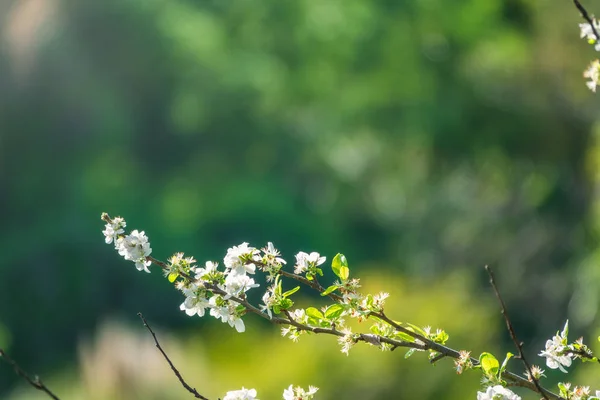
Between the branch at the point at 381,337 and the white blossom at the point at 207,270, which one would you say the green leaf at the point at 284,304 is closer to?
the branch at the point at 381,337

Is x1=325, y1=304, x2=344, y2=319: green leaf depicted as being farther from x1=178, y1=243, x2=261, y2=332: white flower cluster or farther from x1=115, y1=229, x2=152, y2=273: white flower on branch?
x1=115, y1=229, x2=152, y2=273: white flower on branch

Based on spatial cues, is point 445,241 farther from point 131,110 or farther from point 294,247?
point 131,110

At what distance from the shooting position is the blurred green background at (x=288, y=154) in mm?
12242

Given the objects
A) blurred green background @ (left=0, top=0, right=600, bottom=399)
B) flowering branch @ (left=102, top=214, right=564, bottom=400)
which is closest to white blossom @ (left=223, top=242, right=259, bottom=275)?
flowering branch @ (left=102, top=214, right=564, bottom=400)

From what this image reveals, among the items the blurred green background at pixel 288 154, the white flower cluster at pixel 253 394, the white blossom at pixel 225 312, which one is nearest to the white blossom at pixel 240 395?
the white flower cluster at pixel 253 394

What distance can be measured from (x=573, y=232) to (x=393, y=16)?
222 inches

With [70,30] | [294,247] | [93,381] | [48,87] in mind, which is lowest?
[93,381]

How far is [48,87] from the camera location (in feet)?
60.0

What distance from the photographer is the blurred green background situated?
482 inches

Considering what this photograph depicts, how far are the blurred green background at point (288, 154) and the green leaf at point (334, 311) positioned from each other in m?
6.26

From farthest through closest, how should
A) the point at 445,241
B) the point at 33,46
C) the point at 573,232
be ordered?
the point at 33,46
the point at 445,241
the point at 573,232

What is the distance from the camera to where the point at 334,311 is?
75.6 inches

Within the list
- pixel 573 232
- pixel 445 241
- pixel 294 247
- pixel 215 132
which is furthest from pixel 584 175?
pixel 215 132

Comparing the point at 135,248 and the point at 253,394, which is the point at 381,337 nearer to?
the point at 253,394
